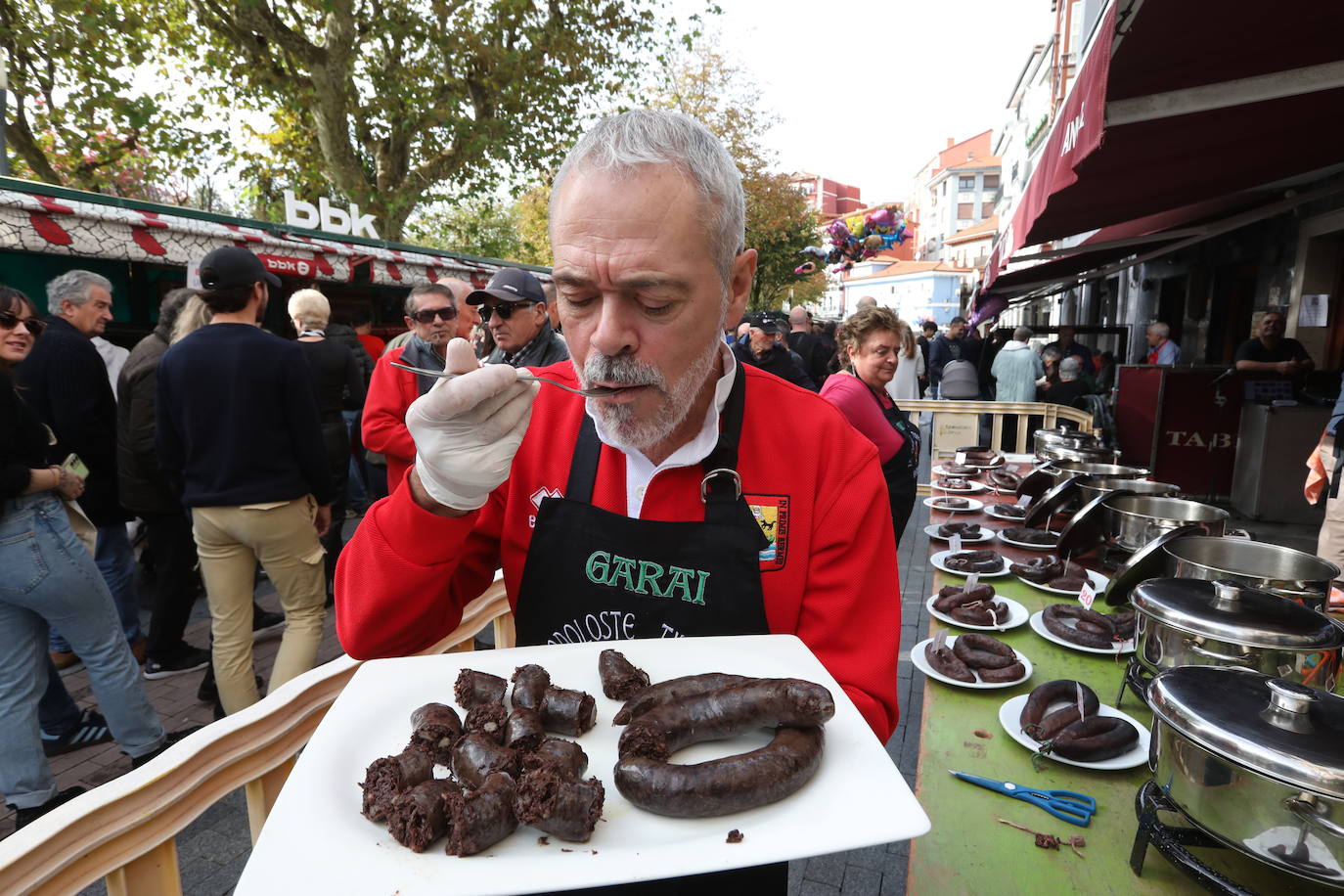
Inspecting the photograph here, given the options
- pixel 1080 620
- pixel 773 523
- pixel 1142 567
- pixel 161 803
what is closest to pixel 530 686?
pixel 773 523

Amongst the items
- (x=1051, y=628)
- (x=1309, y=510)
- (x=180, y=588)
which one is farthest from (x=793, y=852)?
(x=1309, y=510)

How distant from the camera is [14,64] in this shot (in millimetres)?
11648

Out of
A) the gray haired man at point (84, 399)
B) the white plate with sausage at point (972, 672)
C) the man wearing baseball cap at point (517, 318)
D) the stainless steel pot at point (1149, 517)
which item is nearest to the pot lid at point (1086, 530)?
the stainless steel pot at point (1149, 517)

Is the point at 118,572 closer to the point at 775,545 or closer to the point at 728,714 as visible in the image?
the point at 775,545

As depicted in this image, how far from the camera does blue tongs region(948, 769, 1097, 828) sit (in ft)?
5.46

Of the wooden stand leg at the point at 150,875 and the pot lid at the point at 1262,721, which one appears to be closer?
the pot lid at the point at 1262,721

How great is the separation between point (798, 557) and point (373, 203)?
15.8 metres

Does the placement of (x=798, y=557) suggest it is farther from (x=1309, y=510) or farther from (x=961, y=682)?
(x=1309, y=510)

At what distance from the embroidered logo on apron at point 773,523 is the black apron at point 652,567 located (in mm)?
32

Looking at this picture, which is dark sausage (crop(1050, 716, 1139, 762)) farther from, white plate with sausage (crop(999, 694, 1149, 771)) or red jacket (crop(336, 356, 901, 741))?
red jacket (crop(336, 356, 901, 741))

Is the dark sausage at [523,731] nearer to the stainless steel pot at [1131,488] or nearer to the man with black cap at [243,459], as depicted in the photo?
the stainless steel pot at [1131,488]

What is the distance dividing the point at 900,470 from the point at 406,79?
550 inches

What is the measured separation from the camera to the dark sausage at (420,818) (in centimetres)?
104

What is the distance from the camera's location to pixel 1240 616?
5.36 feet
